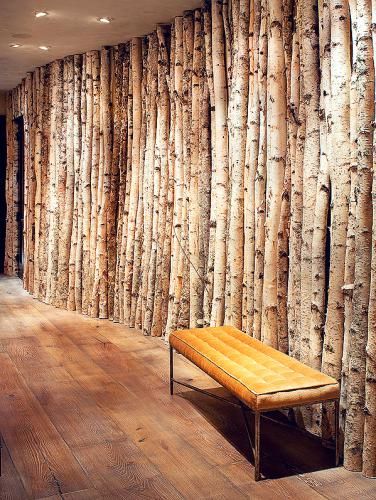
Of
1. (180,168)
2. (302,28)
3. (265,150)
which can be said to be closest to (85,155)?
(180,168)

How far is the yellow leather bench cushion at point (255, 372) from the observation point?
9.67 feet

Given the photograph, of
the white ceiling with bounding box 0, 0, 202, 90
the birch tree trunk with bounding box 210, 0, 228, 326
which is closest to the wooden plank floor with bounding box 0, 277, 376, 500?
the birch tree trunk with bounding box 210, 0, 228, 326

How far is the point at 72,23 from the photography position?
5.23m

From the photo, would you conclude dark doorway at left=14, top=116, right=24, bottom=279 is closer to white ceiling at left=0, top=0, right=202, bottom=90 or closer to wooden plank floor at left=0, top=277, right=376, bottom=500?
white ceiling at left=0, top=0, right=202, bottom=90

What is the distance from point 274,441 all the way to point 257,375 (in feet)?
1.80

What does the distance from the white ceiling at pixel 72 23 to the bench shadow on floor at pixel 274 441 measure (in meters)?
2.79

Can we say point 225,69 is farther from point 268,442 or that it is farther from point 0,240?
point 0,240

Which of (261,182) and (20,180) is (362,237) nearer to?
(261,182)

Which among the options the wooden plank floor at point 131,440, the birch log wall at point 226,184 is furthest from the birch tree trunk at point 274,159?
the wooden plank floor at point 131,440

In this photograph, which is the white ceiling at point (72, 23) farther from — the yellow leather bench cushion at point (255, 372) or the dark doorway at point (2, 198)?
the dark doorway at point (2, 198)

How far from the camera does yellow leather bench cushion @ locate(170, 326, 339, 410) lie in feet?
9.67

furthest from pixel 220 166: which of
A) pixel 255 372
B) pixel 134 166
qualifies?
pixel 255 372

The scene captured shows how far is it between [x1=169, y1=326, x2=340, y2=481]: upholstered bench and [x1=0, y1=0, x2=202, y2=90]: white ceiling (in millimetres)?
2474

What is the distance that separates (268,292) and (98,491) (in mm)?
1608
